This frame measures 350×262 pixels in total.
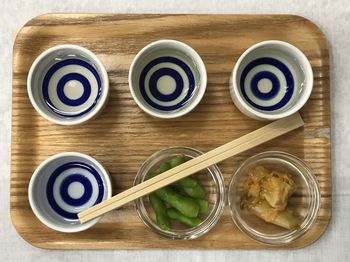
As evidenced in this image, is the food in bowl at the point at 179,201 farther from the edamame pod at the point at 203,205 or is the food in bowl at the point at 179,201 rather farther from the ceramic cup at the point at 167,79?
the ceramic cup at the point at 167,79

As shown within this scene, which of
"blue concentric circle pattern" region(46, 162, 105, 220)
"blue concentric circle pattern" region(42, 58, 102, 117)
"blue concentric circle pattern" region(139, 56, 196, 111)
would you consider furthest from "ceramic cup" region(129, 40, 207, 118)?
"blue concentric circle pattern" region(46, 162, 105, 220)

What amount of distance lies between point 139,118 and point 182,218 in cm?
24

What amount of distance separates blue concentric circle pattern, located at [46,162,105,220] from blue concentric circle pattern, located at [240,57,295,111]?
386mm

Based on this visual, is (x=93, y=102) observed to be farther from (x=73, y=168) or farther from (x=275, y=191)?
(x=275, y=191)

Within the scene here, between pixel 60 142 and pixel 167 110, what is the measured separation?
0.25 meters

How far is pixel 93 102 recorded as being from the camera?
1.05 metres

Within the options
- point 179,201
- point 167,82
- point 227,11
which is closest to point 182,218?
point 179,201

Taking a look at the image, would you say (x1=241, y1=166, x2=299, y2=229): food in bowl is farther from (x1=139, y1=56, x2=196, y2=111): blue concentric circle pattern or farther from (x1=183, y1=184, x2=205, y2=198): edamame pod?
(x1=139, y1=56, x2=196, y2=111): blue concentric circle pattern

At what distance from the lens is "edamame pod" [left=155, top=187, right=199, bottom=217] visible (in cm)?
100

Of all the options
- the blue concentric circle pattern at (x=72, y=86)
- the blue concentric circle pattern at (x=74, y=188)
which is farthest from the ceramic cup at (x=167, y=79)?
the blue concentric circle pattern at (x=74, y=188)

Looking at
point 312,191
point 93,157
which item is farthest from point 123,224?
point 312,191

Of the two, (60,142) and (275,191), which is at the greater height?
(60,142)

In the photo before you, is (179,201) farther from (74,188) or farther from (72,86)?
(72,86)

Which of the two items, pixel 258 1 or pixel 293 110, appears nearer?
pixel 293 110
